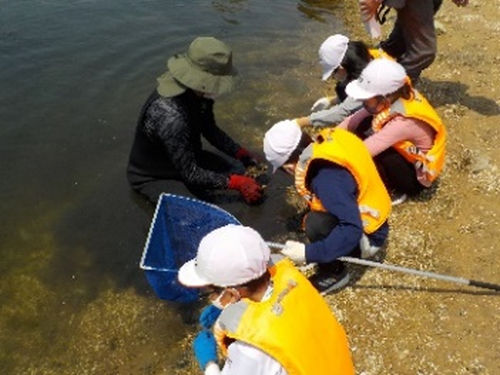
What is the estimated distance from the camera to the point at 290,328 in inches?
129

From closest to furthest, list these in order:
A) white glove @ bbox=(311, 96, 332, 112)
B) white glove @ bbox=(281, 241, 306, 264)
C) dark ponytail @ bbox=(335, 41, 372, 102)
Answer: white glove @ bbox=(281, 241, 306, 264) → dark ponytail @ bbox=(335, 41, 372, 102) → white glove @ bbox=(311, 96, 332, 112)

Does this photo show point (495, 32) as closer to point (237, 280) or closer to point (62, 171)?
point (62, 171)

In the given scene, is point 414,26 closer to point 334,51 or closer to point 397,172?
point 334,51

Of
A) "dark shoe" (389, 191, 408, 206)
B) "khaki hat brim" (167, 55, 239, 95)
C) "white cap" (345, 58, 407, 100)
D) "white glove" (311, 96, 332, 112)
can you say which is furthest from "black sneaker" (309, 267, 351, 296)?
"white glove" (311, 96, 332, 112)

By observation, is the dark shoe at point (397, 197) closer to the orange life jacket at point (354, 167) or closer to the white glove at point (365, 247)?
the white glove at point (365, 247)

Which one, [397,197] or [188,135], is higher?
[188,135]

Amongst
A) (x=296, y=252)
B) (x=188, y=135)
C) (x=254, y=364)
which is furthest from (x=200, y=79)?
(x=254, y=364)

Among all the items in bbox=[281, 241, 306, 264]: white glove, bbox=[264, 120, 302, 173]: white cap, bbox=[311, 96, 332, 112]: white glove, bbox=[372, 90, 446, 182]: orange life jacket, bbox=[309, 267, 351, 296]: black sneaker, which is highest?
bbox=[264, 120, 302, 173]: white cap

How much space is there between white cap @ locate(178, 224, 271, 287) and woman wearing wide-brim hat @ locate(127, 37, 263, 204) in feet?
9.50

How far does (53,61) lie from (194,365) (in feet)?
27.2

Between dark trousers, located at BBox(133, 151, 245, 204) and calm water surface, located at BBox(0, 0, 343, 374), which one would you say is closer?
calm water surface, located at BBox(0, 0, 343, 374)

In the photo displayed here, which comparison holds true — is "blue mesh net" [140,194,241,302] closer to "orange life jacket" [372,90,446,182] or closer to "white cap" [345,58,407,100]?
"white cap" [345,58,407,100]

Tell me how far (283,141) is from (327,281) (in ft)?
6.24

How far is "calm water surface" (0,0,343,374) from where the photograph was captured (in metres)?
5.99
